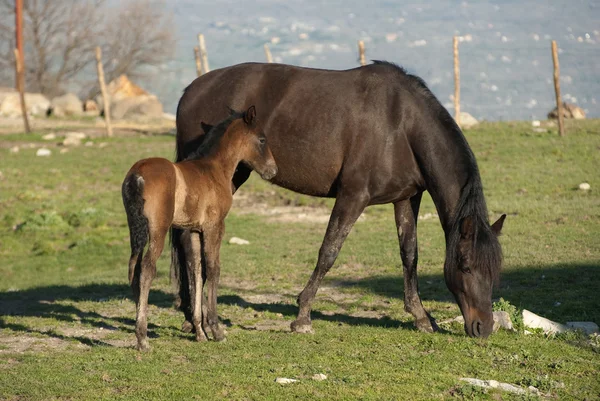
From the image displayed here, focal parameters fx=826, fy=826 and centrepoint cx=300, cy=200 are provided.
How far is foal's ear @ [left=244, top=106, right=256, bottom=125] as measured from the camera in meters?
8.20

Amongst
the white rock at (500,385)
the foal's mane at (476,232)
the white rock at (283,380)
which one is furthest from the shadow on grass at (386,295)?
the white rock at (500,385)

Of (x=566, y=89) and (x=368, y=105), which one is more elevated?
(x=368, y=105)

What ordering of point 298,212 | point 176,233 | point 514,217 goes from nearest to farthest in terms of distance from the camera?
point 176,233 < point 514,217 < point 298,212

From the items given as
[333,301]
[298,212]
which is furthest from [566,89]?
[333,301]

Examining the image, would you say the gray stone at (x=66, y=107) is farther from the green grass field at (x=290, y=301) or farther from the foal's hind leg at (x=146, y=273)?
the foal's hind leg at (x=146, y=273)

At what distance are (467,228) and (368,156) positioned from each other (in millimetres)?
1309

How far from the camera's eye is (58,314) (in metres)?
9.93

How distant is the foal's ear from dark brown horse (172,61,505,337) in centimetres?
61

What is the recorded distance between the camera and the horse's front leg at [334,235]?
840 centimetres

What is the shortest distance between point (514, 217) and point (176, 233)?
8727 millimetres

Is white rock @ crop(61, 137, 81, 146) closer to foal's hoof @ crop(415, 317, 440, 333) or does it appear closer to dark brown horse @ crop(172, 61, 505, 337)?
dark brown horse @ crop(172, 61, 505, 337)

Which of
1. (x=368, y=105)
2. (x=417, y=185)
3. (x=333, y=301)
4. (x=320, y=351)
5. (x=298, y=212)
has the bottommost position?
(x=298, y=212)

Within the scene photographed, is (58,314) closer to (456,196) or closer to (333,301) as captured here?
(333,301)

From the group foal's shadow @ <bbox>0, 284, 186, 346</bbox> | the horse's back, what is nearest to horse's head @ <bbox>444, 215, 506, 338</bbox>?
the horse's back
